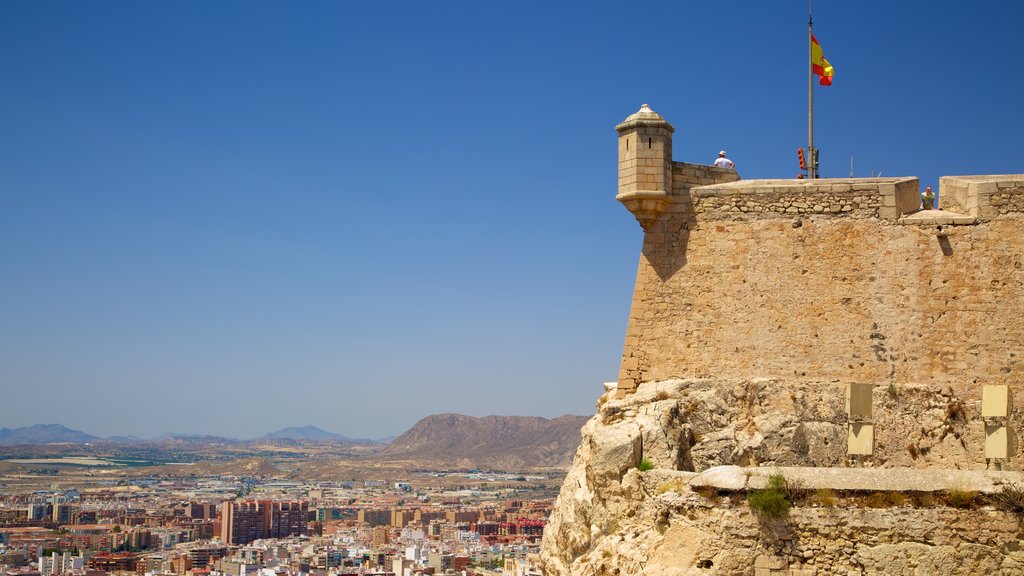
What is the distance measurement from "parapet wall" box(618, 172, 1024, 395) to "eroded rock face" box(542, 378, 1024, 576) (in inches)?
19.6

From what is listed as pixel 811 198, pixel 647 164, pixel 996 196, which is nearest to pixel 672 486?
pixel 811 198

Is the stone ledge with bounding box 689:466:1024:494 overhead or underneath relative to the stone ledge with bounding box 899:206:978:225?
underneath

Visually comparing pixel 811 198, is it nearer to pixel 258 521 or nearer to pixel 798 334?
pixel 798 334

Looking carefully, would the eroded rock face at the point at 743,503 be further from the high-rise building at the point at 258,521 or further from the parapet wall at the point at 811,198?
the high-rise building at the point at 258,521

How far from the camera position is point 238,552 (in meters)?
113

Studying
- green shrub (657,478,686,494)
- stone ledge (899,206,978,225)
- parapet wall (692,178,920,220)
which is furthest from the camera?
parapet wall (692,178,920,220)

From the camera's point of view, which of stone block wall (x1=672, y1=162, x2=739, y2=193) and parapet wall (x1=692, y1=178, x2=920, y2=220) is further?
stone block wall (x1=672, y1=162, x2=739, y2=193)

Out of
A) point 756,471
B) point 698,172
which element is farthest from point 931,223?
point 756,471

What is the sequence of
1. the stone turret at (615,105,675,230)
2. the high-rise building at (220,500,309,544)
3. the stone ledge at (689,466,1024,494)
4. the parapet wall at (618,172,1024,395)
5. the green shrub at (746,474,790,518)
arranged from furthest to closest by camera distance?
the high-rise building at (220,500,309,544) < the stone turret at (615,105,675,230) < the parapet wall at (618,172,1024,395) < the green shrub at (746,474,790,518) < the stone ledge at (689,466,1024,494)

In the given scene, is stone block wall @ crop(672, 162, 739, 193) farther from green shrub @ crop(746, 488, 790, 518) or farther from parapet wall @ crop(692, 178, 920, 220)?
→ green shrub @ crop(746, 488, 790, 518)

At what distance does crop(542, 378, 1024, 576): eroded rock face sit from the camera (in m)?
12.9

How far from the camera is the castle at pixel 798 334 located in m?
16.7

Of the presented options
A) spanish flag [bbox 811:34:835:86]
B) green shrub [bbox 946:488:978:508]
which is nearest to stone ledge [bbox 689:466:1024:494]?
green shrub [bbox 946:488:978:508]

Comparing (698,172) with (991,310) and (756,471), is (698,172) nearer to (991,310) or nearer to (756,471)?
(991,310)
